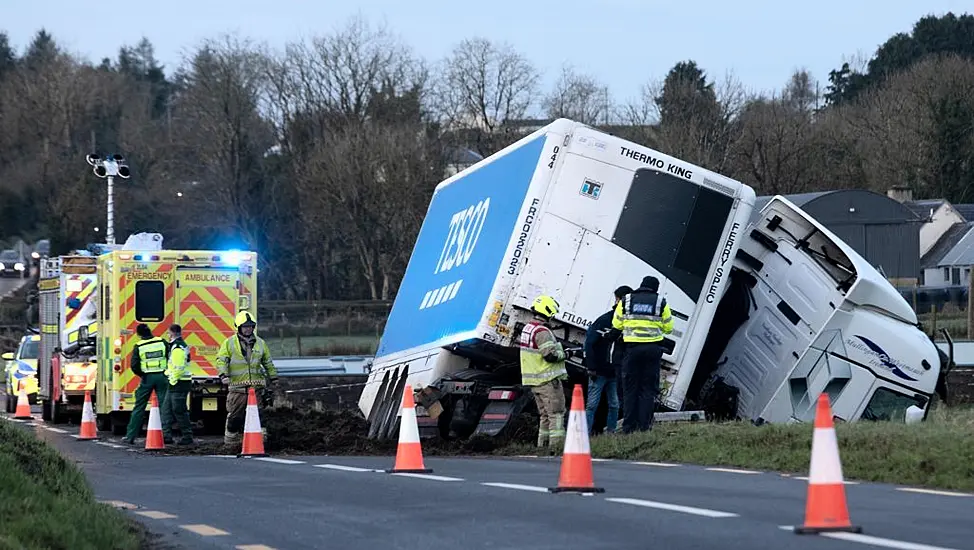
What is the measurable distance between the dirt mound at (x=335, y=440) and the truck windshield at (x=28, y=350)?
11.7 metres

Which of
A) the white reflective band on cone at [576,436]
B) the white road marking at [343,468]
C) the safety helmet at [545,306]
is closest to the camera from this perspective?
the white reflective band on cone at [576,436]

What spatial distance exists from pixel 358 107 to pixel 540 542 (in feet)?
218

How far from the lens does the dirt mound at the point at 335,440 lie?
18.2m

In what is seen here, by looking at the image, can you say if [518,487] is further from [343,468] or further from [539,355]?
[539,355]

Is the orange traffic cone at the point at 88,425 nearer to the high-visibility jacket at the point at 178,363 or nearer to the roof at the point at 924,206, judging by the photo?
the high-visibility jacket at the point at 178,363

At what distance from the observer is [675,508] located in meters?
10.6

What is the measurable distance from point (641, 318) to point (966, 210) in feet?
205

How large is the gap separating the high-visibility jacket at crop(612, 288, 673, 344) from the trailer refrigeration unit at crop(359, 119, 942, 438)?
3.58 ft

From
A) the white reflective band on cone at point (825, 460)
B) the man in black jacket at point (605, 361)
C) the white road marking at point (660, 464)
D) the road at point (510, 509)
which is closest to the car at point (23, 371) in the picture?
the man in black jacket at point (605, 361)

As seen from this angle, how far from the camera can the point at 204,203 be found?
7400cm

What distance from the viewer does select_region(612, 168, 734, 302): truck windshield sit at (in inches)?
715

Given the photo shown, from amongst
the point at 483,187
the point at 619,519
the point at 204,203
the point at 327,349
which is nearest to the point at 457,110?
the point at 204,203

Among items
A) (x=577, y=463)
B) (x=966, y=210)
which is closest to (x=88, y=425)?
(x=577, y=463)

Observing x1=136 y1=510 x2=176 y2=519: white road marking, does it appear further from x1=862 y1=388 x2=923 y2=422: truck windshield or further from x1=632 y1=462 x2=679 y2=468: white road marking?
x1=862 y1=388 x2=923 y2=422: truck windshield
